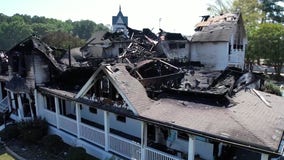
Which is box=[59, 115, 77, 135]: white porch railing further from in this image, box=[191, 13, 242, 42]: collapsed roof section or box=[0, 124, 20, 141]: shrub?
box=[191, 13, 242, 42]: collapsed roof section

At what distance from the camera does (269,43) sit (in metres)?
45.1

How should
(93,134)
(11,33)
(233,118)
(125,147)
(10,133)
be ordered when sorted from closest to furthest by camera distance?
(233,118)
(125,147)
(93,134)
(10,133)
(11,33)

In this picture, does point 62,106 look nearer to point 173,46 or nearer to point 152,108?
point 152,108

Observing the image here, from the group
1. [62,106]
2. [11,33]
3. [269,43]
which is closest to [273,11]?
[269,43]

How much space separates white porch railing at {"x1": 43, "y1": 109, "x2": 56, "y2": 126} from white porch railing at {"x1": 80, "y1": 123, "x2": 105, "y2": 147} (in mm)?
3813

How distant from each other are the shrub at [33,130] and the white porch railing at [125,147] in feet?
21.9

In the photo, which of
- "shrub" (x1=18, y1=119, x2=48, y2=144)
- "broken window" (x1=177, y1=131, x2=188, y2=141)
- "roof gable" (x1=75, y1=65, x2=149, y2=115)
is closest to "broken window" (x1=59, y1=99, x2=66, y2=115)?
"shrub" (x1=18, y1=119, x2=48, y2=144)

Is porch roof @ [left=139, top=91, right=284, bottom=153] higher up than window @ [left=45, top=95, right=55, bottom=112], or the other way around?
porch roof @ [left=139, top=91, right=284, bottom=153]

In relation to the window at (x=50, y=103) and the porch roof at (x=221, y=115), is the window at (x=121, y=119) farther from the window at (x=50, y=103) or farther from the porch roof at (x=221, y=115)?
the window at (x=50, y=103)

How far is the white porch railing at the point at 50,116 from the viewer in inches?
754

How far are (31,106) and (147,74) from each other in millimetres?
10239

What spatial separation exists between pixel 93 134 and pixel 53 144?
2924mm

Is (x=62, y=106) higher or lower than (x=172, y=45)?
lower

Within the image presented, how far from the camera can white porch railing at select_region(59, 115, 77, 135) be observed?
1727 centimetres
